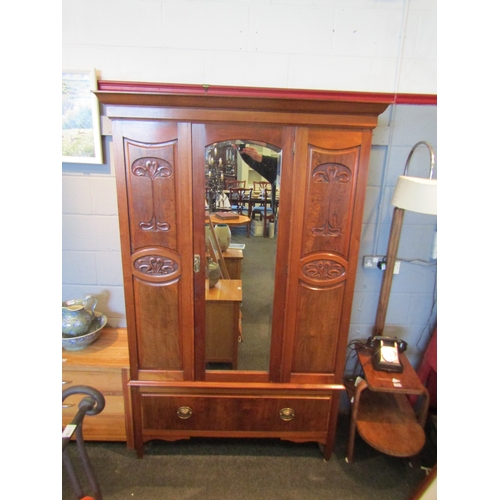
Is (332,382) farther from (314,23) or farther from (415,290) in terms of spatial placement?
(314,23)

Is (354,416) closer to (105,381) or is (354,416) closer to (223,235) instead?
(223,235)

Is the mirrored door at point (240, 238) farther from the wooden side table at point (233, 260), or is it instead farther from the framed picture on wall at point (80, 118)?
the framed picture on wall at point (80, 118)

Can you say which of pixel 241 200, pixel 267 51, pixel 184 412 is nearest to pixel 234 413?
pixel 184 412

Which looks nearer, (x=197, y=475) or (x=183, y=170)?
(x=183, y=170)

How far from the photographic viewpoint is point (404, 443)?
147 centimetres

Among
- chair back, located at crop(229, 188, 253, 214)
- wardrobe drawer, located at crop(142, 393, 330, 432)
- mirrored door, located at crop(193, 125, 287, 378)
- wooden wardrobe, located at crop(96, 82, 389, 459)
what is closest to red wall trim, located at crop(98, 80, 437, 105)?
wooden wardrobe, located at crop(96, 82, 389, 459)

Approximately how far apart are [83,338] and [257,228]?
1.12m

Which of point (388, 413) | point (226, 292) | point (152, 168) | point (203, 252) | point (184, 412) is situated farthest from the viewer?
point (388, 413)

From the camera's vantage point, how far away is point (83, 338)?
1.56 metres

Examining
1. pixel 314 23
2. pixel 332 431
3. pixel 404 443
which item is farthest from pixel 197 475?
pixel 314 23

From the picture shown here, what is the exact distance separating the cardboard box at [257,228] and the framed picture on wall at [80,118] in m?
0.92

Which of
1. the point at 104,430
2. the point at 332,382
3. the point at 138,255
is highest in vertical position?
the point at 138,255

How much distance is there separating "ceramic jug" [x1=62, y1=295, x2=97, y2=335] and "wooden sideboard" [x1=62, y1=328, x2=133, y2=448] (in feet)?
0.43
